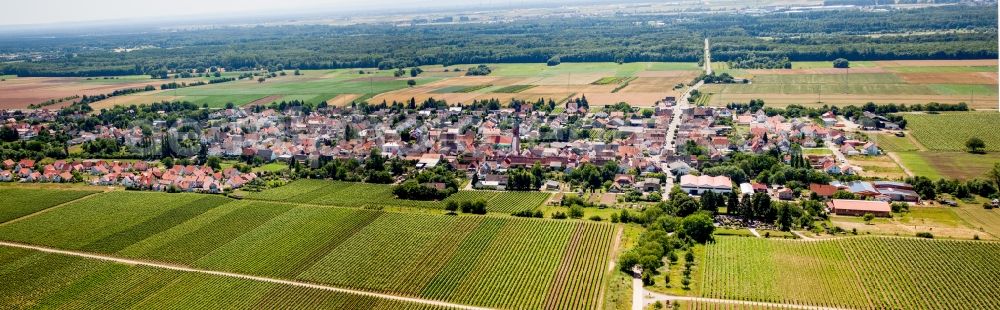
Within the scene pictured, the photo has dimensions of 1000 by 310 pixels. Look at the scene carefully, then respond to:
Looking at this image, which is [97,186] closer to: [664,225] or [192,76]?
[664,225]

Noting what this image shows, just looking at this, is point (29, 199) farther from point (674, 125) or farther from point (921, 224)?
point (921, 224)

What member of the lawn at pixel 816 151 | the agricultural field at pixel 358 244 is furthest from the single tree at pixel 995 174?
the agricultural field at pixel 358 244

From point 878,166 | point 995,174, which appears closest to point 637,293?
point 995,174

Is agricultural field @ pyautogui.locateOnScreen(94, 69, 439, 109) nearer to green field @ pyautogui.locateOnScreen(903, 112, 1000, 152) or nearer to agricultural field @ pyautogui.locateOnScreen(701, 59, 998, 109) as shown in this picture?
agricultural field @ pyautogui.locateOnScreen(701, 59, 998, 109)

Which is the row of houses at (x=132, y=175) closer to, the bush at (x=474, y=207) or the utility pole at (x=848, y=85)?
the bush at (x=474, y=207)

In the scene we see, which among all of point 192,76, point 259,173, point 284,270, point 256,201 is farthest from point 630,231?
point 192,76
